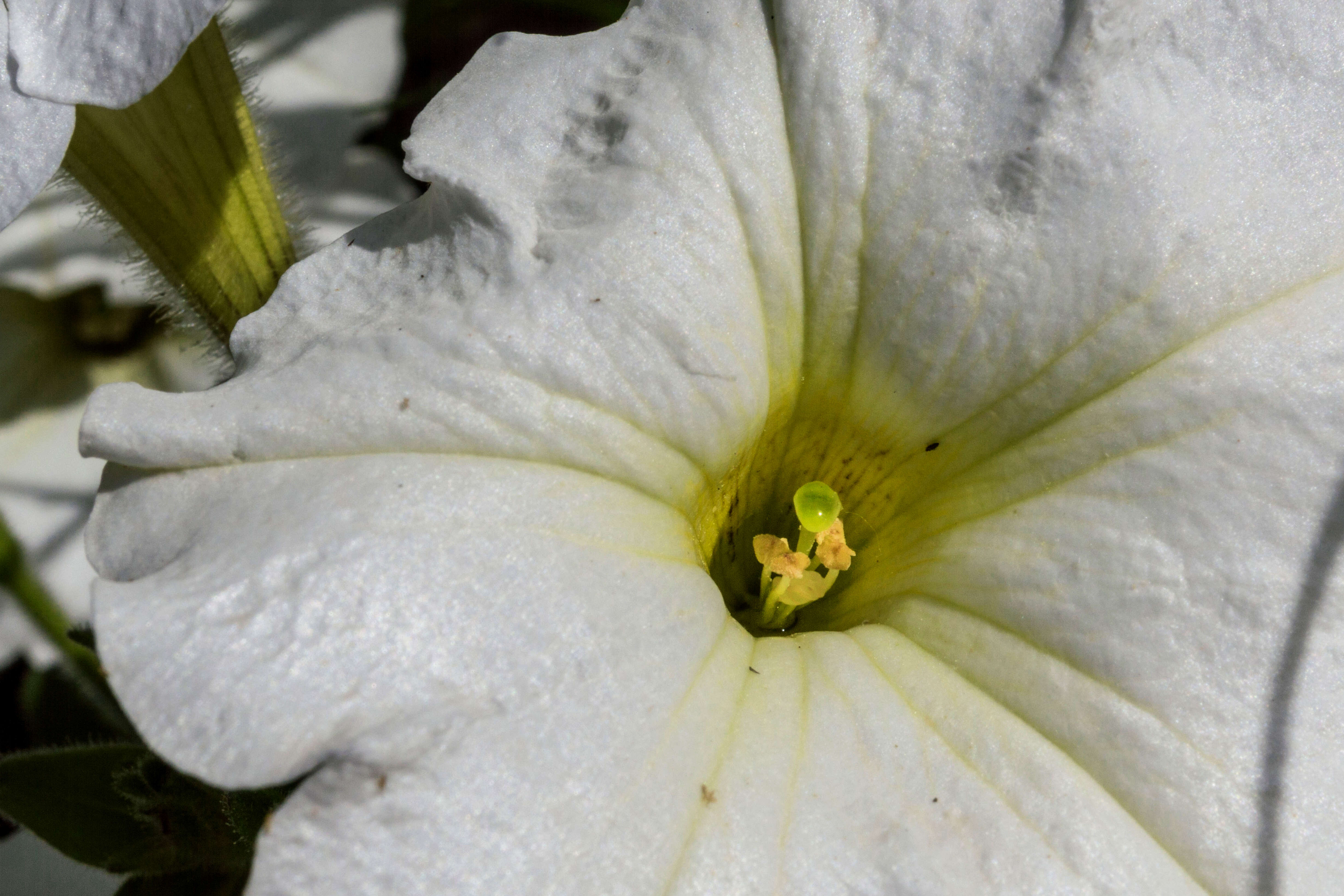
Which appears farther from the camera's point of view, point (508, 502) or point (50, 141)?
point (50, 141)

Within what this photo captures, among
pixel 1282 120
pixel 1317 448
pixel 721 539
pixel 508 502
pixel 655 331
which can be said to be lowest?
pixel 721 539

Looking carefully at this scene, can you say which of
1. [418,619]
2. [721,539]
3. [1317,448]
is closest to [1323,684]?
[1317,448]

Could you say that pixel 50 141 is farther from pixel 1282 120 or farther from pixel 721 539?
pixel 1282 120

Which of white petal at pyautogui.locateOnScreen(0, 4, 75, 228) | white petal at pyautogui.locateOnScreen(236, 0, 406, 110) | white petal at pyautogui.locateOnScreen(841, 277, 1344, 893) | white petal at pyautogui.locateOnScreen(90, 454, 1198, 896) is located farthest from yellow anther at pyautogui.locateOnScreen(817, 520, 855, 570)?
white petal at pyautogui.locateOnScreen(236, 0, 406, 110)

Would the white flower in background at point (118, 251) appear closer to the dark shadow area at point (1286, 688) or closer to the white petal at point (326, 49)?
the white petal at point (326, 49)

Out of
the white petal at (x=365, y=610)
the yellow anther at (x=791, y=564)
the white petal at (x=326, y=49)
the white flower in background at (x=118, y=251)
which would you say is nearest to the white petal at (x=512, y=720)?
the white petal at (x=365, y=610)
